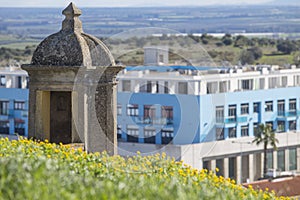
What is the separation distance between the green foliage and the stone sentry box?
65 centimetres

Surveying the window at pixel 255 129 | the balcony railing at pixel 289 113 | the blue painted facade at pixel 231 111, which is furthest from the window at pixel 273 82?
the window at pixel 255 129

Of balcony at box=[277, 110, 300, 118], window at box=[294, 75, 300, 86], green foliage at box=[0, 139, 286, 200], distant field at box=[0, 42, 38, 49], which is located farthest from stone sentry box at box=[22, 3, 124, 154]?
distant field at box=[0, 42, 38, 49]

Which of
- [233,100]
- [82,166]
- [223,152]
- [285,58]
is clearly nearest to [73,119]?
[82,166]

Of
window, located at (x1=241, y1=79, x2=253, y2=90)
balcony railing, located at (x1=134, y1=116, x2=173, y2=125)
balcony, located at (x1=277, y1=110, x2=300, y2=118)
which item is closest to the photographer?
balcony railing, located at (x1=134, y1=116, x2=173, y2=125)

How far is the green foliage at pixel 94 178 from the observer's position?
6719mm

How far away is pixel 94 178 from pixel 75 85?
2533mm

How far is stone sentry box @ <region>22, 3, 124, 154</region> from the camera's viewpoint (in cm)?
1027

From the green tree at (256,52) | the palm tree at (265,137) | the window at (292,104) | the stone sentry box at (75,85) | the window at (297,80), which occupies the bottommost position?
the palm tree at (265,137)

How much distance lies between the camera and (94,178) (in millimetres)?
7898

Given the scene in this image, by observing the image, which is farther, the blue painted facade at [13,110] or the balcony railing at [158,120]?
the blue painted facade at [13,110]

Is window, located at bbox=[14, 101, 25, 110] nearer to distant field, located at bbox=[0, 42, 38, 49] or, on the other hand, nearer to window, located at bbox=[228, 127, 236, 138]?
window, located at bbox=[228, 127, 236, 138]

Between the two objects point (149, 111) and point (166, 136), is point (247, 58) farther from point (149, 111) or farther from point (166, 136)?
point (166, 136)

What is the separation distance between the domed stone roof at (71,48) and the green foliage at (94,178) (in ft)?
2.97

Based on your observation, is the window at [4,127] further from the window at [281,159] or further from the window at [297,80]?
the window at [297,80]
